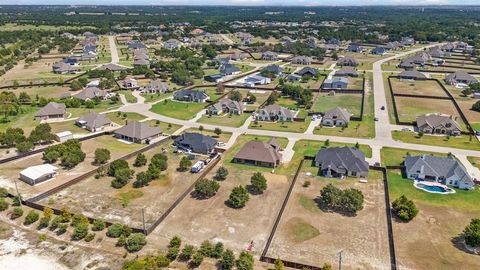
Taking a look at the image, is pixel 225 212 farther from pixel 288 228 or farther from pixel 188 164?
pixel 188 164

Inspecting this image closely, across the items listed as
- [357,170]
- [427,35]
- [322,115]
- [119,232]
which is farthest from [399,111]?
[427,35]

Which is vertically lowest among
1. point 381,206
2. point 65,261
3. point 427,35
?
point 65,261

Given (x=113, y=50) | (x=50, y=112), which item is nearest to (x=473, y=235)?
(x=50, y=112)

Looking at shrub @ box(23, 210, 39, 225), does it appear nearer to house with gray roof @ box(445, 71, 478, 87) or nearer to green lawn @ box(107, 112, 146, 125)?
green lawn @ box(107, 112, 146, 125)

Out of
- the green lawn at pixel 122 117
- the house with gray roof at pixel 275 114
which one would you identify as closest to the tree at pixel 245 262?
the house with gray roof at pixel 275 114

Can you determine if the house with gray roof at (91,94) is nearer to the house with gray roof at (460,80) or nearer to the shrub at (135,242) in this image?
the shrub at (135,242)
